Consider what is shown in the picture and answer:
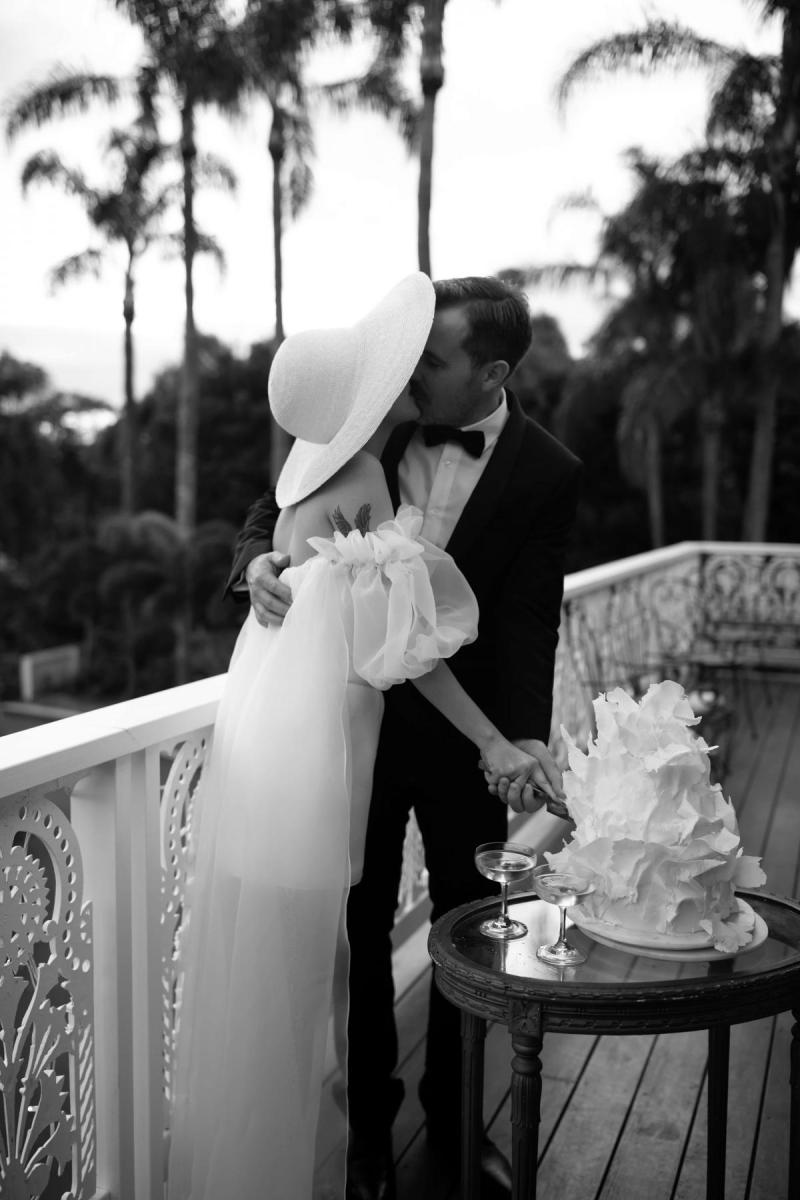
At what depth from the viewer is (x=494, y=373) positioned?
2.23m

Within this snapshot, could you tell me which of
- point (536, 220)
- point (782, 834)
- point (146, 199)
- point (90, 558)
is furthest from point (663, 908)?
point (536, 220)

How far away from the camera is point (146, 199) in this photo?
75.3 feet

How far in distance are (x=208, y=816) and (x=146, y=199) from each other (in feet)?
74.3

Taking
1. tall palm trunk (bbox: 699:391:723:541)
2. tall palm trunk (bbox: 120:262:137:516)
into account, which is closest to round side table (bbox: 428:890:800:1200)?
tall palm trunk (bbox: 699:391:723:541)

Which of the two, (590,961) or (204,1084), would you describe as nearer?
(590,961)

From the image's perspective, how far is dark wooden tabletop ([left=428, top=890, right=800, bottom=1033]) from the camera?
66.1 inches

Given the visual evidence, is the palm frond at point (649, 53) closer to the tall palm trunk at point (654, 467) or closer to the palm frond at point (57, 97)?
the tall palm trunk at point (654, 467)

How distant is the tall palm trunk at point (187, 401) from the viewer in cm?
2186

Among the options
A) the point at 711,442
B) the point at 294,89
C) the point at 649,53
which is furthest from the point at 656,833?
the point at 294,89

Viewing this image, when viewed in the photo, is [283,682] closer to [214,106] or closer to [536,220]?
[214,106]

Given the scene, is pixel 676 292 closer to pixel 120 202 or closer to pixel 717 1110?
pixel 120 202

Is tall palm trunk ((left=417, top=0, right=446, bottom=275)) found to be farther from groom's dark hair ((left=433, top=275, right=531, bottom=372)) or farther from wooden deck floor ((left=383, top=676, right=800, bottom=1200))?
groom's dark hair ((left=433, top=275, right=531, bottom=372))

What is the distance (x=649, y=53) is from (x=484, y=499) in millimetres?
14145

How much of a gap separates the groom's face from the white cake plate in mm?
954
